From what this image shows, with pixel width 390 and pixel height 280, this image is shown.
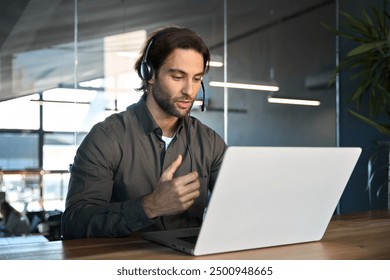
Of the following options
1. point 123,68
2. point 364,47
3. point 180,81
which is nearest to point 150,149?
point 180,81

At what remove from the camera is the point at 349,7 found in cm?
505

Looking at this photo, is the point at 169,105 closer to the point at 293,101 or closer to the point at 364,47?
the point at 364,47

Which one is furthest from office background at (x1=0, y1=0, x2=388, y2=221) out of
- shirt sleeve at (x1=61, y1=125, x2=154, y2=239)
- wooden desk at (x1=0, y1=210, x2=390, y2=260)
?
wooden desk at (x1=0, y1=210, x2=390, y2=260)

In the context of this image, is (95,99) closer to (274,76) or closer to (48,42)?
(48,42)

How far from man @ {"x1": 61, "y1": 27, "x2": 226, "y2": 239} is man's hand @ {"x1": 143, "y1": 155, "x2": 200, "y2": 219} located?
115mm

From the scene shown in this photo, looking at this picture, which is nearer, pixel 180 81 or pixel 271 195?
pixel 271 195

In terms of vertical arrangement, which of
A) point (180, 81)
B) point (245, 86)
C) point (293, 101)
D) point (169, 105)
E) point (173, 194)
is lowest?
point (173, 194)

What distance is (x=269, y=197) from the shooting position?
1210 millimetres

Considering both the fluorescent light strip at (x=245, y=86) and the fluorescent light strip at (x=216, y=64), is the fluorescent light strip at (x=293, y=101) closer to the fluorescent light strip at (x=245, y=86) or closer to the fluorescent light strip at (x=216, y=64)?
the fluorescent light strip at (x=245, y=86)

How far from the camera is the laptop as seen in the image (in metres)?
1.13

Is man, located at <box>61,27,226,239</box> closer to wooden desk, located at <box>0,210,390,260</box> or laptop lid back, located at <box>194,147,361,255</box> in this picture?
wooden desk, located at <box>0,210,390,260</box>

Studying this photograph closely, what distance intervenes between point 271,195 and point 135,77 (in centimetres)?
285

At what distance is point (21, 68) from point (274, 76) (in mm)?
2261
